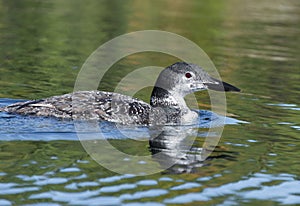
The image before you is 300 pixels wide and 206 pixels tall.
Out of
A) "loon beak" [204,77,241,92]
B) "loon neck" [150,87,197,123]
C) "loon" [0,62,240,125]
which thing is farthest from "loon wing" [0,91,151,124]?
"loon beak" [204,77,241,92]

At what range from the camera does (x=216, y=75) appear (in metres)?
15.6

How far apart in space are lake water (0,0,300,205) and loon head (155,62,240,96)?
2.35 feet

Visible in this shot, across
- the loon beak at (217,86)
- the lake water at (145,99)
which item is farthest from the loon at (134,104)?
the lake water at (145,99)

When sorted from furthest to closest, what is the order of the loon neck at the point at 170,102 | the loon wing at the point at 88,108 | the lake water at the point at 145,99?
1. the loon neck at the point at 170,102
2. the loon wing at the point at 88,108
3. the lake water at the point at 145,99

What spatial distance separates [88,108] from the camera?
10.5 metres

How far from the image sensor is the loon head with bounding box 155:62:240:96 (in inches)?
447

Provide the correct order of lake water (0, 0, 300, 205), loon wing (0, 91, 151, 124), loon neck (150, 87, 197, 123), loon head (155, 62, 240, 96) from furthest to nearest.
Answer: loon head (155, 62, 240, 96), loon neck (150, 87, 197, 123), loon wing (0, 91, 151, 124), lake water (0, 0, 300, 205)

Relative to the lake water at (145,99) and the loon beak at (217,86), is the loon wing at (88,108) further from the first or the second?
the loon beak at (217,86)

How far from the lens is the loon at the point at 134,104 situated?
10414 millimetres

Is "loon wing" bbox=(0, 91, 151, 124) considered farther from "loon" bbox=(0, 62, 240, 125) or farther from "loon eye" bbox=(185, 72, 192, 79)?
"loon eye" bbox=(185, 72, 192, 79)

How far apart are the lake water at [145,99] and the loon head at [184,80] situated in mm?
716

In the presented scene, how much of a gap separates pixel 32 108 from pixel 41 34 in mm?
9383

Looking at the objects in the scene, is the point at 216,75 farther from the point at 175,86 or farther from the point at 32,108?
the point at 32,108

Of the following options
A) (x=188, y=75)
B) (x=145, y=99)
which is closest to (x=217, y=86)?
(x=188, y=75)
